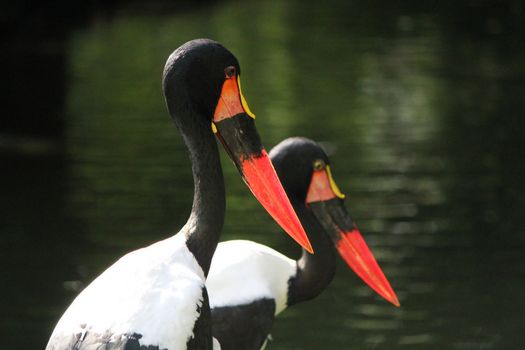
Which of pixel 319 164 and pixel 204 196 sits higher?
pixel 204 196

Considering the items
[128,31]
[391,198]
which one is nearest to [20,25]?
[128,31]

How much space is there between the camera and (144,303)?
12.6ft

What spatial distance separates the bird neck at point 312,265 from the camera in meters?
6.18

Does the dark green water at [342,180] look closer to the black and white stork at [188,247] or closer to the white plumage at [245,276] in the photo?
the white plumage at [245,276]

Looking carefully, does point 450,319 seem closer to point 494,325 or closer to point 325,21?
point 494,325

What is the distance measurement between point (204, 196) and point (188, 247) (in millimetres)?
230

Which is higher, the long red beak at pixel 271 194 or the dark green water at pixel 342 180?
the long red beak at pixel 271 194

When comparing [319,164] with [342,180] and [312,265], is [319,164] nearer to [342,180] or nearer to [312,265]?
[312,265]

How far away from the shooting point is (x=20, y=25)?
2609cm

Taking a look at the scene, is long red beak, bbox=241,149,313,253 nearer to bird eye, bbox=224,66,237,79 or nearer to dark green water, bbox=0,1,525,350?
bird eye, bbox=224,66,237,79

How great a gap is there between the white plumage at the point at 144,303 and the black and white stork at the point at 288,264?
1.44 m

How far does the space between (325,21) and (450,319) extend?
20.7 m

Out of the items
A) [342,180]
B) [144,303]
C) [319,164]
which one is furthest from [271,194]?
[342,180]

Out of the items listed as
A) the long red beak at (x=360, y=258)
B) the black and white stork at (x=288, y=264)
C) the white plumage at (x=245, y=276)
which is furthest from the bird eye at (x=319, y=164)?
the white plumage at (x=245, y=276)
